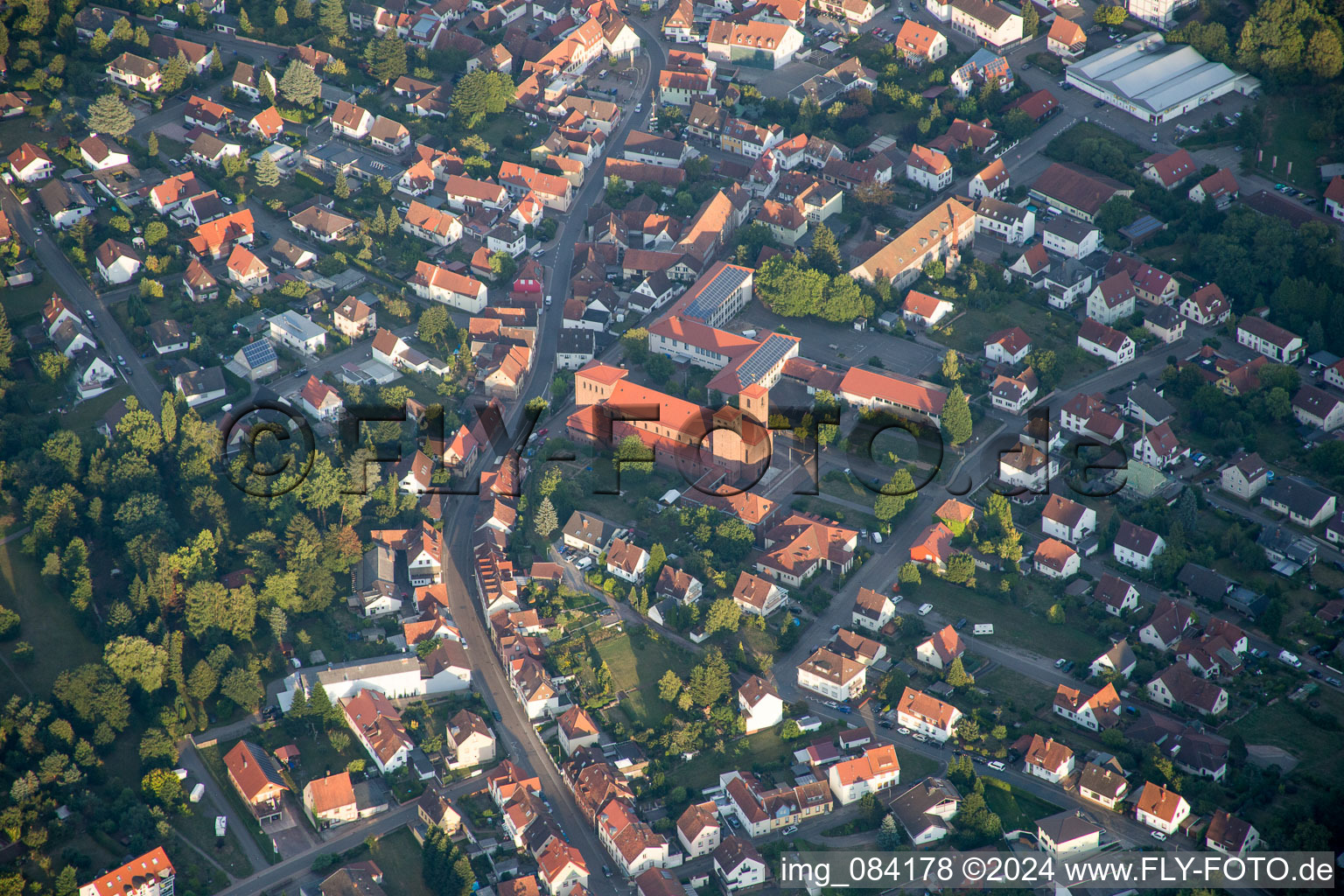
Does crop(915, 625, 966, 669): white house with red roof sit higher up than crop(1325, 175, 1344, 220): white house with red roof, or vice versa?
crop(1325, 175, 1344, 220): white house with red roof

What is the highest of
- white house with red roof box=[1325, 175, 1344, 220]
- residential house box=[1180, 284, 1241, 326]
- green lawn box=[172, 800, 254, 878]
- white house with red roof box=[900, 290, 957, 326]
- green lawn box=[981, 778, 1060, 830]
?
white house with red roof box=[1325, 175, 1344, 220]

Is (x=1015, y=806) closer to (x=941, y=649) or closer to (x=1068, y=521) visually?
(x=941, y=649)

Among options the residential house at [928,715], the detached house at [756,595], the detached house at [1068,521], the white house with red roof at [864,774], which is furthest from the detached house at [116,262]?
the detached house at [1068,521]

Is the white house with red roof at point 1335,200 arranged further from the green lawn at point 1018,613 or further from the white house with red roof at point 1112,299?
the green lawn at point 1018,613

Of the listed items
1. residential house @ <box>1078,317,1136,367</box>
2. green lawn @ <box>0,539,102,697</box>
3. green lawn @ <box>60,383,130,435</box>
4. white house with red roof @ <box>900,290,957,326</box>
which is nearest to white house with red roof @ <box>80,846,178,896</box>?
green lawn @ <box>0,539,102,697</box>

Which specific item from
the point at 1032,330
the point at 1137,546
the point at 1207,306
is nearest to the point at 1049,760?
the point at 1137,546

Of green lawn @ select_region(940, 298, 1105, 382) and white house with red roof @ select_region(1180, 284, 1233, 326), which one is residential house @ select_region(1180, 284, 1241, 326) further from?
green lawn @ select_region(940, 298, 1105, 382)
